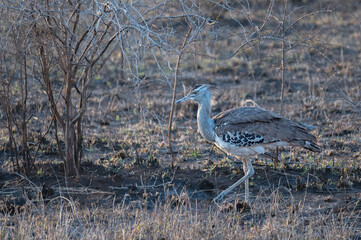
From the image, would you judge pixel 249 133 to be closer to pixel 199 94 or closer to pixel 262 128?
pixel 262 128

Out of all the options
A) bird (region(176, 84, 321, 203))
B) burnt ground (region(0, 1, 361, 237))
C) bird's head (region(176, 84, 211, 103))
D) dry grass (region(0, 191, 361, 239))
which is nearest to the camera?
dry grass (region(0, 191, 361, 239))

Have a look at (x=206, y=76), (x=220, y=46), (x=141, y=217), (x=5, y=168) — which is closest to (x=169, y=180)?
(x=141, y=217)

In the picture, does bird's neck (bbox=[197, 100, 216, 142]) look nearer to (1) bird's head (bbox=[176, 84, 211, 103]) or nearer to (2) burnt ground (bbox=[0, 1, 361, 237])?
(1) bird's head (bbox=[176, 84, 211, 103])

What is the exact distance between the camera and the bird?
6348mm

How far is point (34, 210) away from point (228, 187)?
229 cm

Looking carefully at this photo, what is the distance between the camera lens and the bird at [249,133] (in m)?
6.35

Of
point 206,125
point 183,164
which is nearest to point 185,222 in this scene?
point 206,125

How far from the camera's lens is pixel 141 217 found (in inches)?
213

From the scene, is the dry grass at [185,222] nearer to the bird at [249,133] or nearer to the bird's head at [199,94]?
the bird at [249,133]

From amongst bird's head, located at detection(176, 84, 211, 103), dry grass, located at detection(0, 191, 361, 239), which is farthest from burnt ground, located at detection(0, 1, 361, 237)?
bird's head, located at detection(176, 84, 211, 103)

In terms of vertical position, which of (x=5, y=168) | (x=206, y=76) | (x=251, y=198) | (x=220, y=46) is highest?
(x=220, y=46)

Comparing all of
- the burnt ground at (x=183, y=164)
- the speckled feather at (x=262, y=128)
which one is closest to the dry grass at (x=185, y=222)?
the burnt ground at (x=183, y=164)

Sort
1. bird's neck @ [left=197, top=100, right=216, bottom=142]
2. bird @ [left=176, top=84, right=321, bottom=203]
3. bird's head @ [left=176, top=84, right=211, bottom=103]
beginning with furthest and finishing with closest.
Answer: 1. bird's head @ [left=176, top=84, right=211, bottom=103]
2. bird's neck @ [left=197, top=100, right=216, bottom=142]
3. bird @ [left=176, top=84, right=321, bottom=203]

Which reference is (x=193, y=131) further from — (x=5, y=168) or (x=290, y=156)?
(x=5, y=168)
